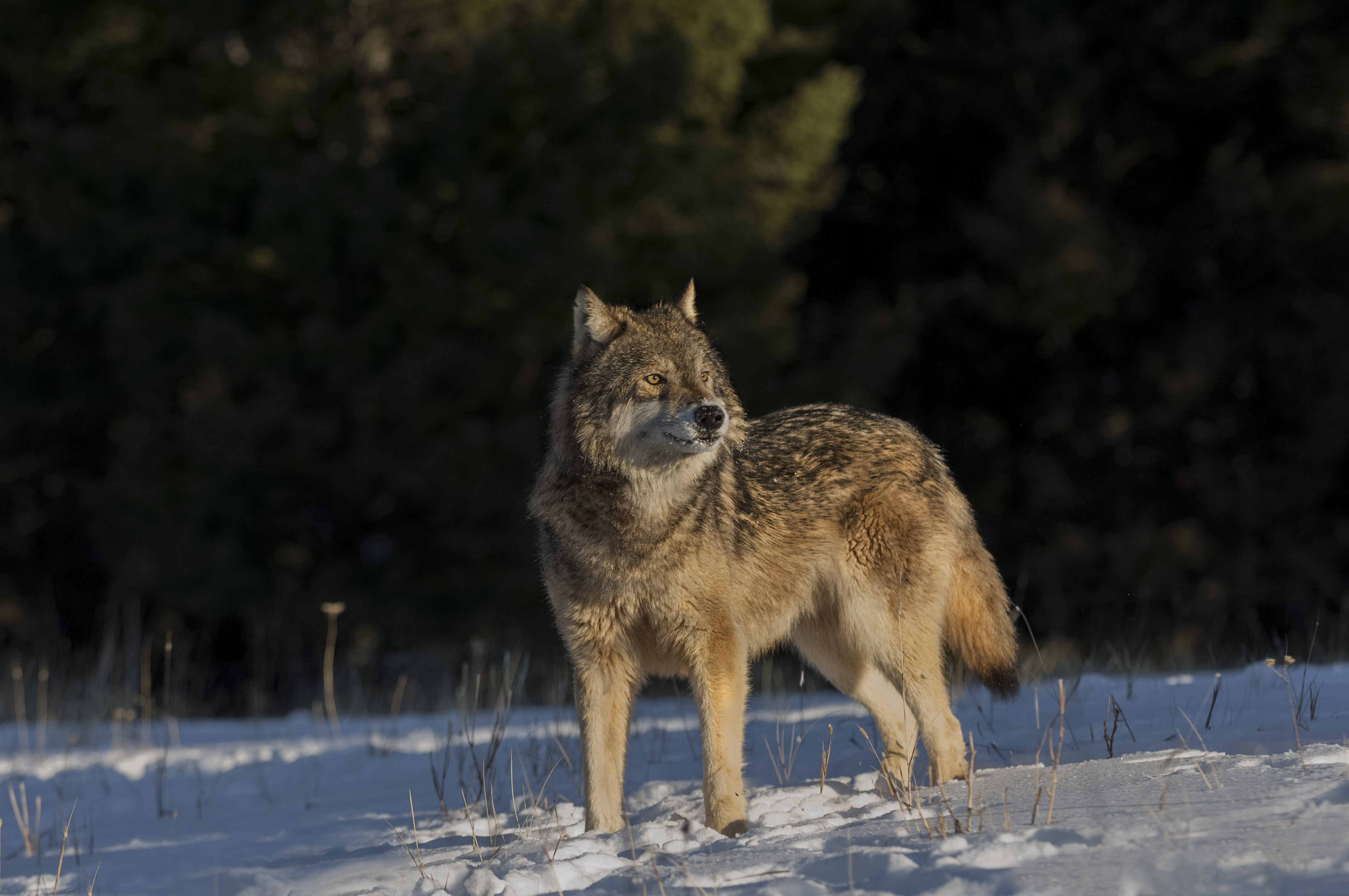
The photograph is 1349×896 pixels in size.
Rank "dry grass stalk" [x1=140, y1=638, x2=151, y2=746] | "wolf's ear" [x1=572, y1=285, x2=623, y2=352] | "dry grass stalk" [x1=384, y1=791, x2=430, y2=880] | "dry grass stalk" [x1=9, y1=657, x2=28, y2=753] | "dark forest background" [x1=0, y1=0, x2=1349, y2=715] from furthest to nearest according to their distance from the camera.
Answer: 1. "dark forest background" [x1=0, y1=0, x2=1349, y2=715]
2. "dry grass stalk" [x1=9, y1=657, x2=28, y2=753]
3. "dry grass stalk" [x1=140, y1=638, x2=151, y2=746]
4. "wolf's ear" [x1=572, y1=285, x2=623, y2=352]
5. "dry grass stalk" [x1=384, y1=791, x2=430, y2=880]

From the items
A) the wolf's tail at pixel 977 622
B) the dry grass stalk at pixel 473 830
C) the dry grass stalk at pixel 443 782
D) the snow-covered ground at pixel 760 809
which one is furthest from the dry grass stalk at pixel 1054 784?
the dry grass stalk at pixel 443 782

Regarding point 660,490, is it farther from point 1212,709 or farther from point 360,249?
point 360,249

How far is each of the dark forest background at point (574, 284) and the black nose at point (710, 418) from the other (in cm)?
795

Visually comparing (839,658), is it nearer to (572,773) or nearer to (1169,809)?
(572,773)

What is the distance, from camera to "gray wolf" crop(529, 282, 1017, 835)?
4.23 metres

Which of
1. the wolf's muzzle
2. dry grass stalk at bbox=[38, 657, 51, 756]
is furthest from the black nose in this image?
dry grass stalk at bbox=[38, 657, 51, 756]

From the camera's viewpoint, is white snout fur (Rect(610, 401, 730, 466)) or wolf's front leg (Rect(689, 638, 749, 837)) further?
white snout fur (Rect(610, 401, 730, 466))

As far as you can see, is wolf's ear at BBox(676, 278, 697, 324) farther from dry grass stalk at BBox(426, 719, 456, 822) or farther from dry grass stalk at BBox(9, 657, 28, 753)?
dry grass stalk at BBox(9, 657, 28, 753)

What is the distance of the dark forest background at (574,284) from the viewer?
13578mm

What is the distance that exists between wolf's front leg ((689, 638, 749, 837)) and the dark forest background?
25.0ft

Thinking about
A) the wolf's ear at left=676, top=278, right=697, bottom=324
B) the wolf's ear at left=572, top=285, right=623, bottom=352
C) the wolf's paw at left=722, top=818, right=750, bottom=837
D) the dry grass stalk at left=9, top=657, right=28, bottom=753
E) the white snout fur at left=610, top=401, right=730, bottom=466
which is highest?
the wolf's ear at left=676, top=278, right=697, bottom=324

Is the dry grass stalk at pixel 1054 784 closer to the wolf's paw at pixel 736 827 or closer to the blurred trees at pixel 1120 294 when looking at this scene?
the wolf's paw at pixel 736 827

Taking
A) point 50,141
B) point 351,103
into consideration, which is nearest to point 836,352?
point 351,103

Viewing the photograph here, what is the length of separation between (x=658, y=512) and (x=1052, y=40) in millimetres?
14140
